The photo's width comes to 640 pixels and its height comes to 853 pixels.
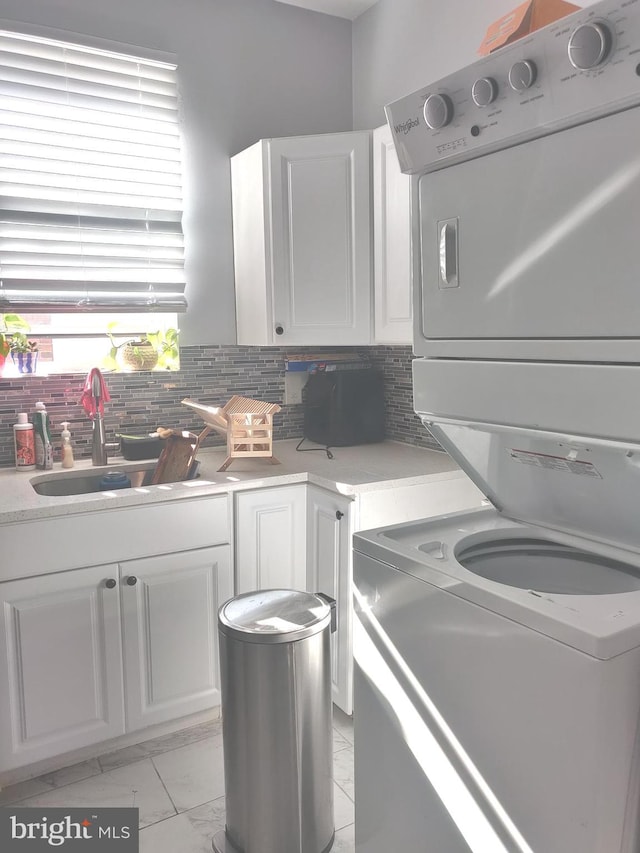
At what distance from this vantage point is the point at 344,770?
82.3 inches

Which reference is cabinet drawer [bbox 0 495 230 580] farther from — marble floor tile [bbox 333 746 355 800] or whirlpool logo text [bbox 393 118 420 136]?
whirlpool logo text [bbox 393 118 420 136]

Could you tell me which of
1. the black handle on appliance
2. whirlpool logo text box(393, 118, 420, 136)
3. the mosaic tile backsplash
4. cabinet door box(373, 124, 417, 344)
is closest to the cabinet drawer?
the black handle on appliance

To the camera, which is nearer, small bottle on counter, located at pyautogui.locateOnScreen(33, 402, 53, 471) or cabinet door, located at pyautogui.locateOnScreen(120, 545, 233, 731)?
cabinet door, located at pyautogui.locateOnScreen(120, 545, 233, 731)

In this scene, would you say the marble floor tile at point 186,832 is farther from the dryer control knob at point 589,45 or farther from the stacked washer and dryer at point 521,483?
the dryer control knob at point 589,45

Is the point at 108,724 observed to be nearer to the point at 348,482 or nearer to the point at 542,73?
the point at 348,482

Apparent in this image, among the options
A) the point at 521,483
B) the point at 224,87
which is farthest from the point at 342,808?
the point at 224,87

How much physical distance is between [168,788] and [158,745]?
0.73 feet

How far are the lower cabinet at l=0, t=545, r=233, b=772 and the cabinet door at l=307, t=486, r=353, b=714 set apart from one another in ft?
0.99

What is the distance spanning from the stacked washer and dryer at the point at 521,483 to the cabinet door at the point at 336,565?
2.28ft

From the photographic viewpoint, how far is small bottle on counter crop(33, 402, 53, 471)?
2.38 metres

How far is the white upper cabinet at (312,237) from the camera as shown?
246cm

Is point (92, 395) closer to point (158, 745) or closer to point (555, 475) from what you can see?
point (158, 745)

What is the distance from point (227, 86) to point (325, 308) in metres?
1.00

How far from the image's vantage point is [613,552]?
130 centimetres
